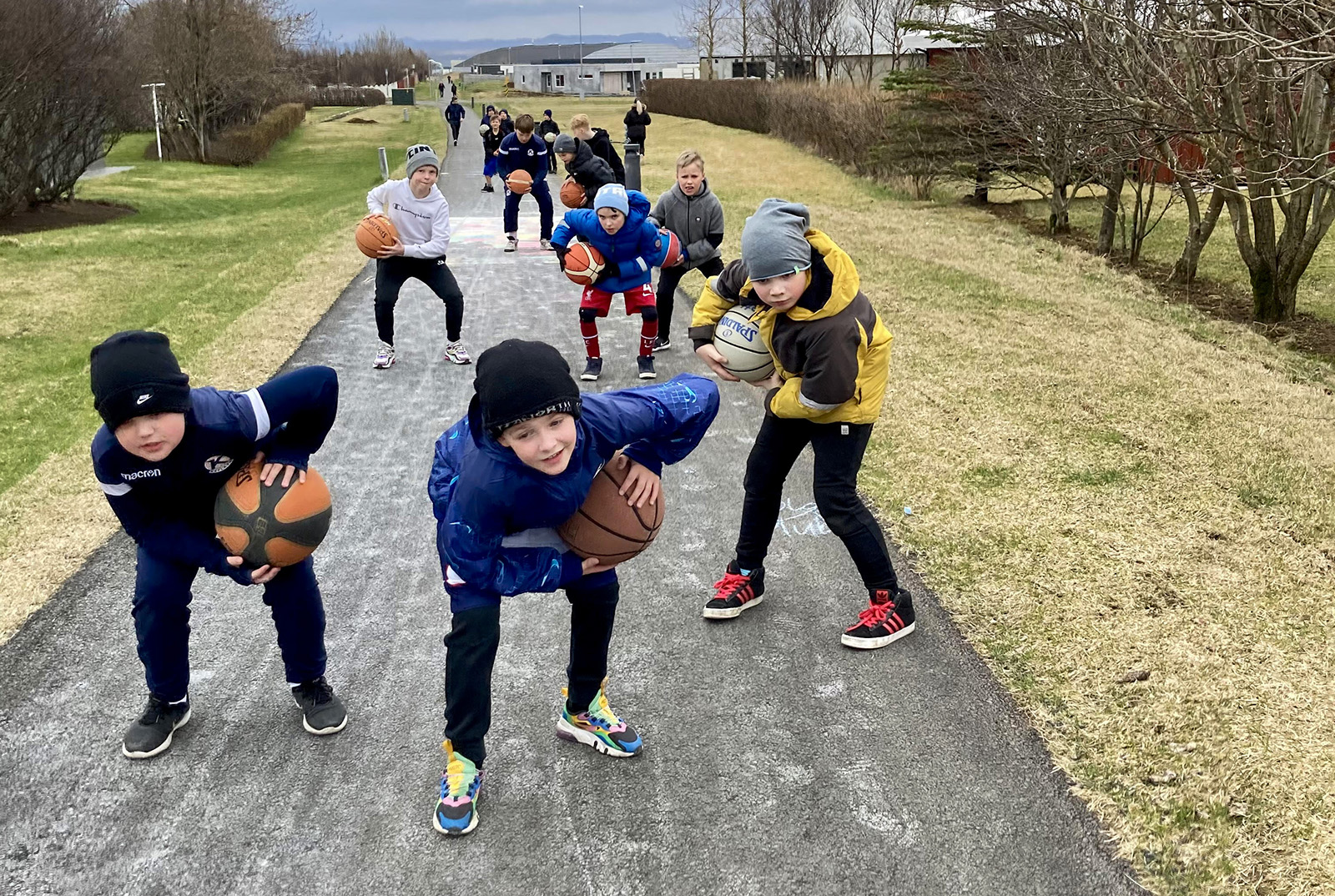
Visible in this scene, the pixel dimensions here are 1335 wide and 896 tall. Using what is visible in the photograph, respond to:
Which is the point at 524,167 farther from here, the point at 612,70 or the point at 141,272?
the point at 612,70

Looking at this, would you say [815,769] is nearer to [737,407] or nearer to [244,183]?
[737,407]

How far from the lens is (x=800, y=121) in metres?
34.8

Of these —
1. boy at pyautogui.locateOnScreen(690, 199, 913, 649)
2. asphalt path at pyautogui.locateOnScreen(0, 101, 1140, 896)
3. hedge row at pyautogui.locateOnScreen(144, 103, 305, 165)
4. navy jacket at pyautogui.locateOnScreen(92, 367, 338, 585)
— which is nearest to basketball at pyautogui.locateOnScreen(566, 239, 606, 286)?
asphalt path at pyautogui.locateOnScreen(0, 101, 1140, 896)

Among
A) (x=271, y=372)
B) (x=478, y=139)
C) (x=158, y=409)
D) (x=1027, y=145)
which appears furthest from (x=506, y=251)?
(x=478, y=139)

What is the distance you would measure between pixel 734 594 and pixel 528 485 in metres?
2.04

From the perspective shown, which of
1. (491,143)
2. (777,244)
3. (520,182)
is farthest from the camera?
(491,143)

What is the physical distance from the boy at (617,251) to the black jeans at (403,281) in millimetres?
1228

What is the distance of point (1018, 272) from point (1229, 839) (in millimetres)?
11486

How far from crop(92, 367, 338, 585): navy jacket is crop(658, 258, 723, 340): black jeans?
18.3 ft

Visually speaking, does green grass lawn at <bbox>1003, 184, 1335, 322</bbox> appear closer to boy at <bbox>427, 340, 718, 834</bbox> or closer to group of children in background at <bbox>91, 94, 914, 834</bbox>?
group of children in background at <bbox>91, 94, 914, 834</bbox>

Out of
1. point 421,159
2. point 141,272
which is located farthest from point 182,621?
point 141,272

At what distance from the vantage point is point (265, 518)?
3.54m

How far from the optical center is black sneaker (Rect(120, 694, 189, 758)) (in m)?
3.77

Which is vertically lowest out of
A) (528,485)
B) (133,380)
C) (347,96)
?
(528,485)
